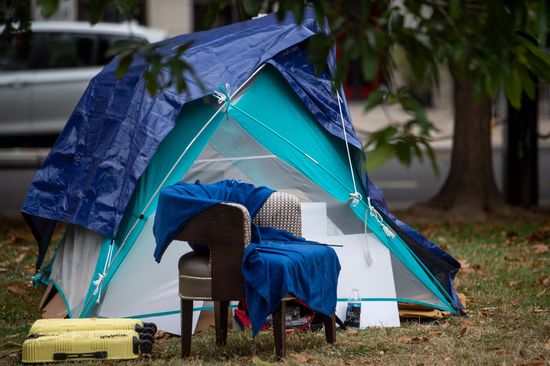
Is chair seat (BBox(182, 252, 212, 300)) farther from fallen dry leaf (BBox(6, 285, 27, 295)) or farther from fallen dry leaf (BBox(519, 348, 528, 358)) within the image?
fallen dry leaf (BBox(6, 285, 27, 295))

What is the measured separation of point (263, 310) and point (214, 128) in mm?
1769

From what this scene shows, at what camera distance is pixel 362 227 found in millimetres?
7043

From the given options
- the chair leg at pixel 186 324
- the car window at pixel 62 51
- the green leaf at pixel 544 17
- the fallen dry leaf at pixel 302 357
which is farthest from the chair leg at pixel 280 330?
the car window at pixel 62 51

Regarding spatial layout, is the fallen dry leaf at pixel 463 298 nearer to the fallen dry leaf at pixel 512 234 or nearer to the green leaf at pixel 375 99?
the fallen dry leaf at pixel 512 234

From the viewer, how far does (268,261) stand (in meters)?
5.65

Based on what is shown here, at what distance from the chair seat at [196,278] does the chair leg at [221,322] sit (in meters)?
0.45

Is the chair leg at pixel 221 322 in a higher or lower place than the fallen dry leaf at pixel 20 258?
higher

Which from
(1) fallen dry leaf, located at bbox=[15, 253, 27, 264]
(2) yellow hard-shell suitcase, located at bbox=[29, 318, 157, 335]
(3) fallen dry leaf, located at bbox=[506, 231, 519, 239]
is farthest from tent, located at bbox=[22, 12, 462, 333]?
(3) fallen dry leaf, located at bbox=[506, 231, 519, 239]

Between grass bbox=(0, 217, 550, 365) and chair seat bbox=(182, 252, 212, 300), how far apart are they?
0.37 meters

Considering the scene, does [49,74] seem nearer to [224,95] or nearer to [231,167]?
[231,167]

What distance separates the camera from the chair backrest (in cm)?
647

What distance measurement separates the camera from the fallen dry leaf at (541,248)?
9.53m

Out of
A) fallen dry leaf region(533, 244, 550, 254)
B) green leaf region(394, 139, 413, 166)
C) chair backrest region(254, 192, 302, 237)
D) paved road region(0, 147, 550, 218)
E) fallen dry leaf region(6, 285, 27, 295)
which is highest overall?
green leaf region(394, 139, 413, 166)

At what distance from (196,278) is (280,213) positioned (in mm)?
911
